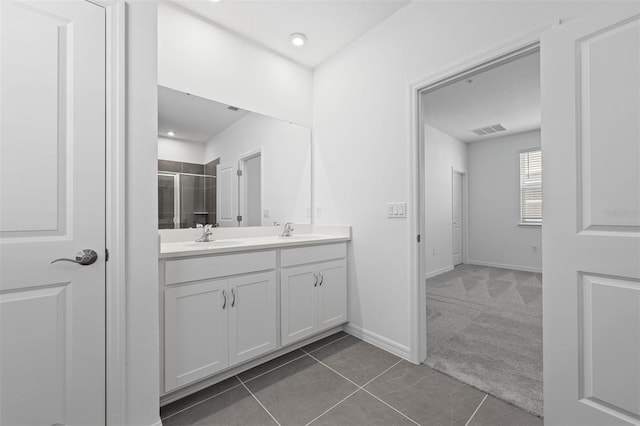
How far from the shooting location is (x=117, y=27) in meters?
1.23

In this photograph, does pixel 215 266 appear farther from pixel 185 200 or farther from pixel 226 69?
pixel 226 69

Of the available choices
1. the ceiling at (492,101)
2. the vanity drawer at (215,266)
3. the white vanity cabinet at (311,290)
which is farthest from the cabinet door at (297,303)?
the ceiling at (492,101)

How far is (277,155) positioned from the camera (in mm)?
2627

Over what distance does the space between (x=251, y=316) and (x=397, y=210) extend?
1.30 metres

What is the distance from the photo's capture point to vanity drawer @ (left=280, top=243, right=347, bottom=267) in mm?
2012

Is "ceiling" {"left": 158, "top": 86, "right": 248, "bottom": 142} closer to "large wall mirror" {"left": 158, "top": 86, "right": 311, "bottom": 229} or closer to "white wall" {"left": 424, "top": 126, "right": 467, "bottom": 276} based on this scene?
"large wall mirror" {"left": 158, "top": 86, "right": 311, "bottom": 229}

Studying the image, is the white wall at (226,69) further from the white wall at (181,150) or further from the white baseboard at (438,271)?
the white baseboard at (438,271)

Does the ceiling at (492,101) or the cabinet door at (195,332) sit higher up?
the ceiling at (492,101)

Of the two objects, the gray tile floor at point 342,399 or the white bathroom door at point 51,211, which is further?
the gray tile floor at point 342,399

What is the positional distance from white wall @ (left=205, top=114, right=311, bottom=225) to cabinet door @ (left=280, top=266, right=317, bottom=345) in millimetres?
706

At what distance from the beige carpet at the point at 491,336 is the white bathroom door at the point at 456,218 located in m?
1.35

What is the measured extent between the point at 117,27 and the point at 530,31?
2053mm

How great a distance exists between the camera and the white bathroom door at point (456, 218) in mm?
5422

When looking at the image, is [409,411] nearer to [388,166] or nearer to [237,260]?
[237,260]
